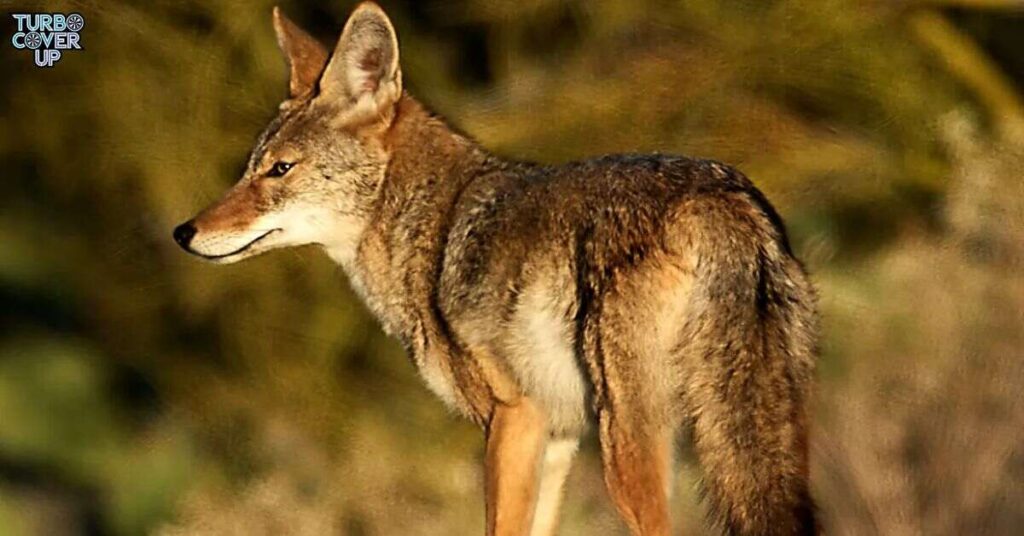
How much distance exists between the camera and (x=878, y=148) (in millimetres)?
9047

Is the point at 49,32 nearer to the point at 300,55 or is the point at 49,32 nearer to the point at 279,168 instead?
the point at 300,55

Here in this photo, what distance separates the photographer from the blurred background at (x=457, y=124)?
28.0ft

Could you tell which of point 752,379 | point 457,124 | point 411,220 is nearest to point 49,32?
point 457,124

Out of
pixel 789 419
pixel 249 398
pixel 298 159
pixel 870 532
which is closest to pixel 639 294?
pixel 789 419

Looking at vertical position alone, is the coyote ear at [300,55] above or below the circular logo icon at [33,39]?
above

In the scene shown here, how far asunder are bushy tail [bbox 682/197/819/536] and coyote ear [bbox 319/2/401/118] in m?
1.54

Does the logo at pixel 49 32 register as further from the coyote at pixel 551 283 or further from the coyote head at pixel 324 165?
the coyote head at pixel 324 165

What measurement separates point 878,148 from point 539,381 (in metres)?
3.81

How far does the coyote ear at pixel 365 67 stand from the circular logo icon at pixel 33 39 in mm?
3486

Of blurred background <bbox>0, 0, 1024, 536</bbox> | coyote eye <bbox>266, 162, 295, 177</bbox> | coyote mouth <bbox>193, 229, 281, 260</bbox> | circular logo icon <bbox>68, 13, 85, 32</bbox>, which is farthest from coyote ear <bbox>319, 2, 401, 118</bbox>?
circular logo icon <bbox>68, 13, 85, 32</bbox>

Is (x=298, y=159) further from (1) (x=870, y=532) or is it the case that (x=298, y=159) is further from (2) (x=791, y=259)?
(1) (x=870, y=532)

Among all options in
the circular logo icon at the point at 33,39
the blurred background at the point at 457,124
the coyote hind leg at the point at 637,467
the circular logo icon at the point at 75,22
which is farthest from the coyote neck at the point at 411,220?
the circular logo icon at the point at 33,39

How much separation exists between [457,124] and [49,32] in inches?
90.4

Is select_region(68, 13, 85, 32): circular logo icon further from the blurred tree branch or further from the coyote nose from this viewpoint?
the blurred tree branch
